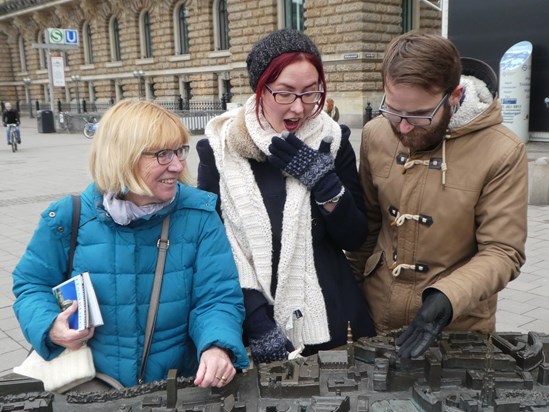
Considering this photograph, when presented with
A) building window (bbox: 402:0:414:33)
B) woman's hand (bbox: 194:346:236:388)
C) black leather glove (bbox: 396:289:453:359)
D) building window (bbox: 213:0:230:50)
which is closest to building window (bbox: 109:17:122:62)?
building window (bbox: 213:0:230:50)

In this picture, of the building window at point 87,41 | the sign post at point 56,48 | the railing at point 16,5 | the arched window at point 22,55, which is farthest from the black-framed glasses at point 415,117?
the arched window at point 22,55

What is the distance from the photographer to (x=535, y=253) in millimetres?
5848

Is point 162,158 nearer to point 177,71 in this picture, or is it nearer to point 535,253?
point 535,253

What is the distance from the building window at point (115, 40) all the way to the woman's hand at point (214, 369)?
37.0 meters

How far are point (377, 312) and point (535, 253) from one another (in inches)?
171

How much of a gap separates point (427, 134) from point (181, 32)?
31519mm

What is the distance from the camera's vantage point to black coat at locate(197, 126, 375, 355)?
80.2 inches

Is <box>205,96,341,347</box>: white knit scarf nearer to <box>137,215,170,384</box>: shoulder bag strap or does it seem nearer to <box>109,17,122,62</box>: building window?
<box>137,215,170,384</box>: shoulder bag strap

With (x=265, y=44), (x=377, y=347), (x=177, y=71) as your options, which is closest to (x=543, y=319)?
(x=377, y=347)

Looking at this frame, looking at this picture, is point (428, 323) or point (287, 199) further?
point (287, 199)

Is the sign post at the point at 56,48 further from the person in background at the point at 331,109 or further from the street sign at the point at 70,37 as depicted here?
the person in background at the point at 331,109

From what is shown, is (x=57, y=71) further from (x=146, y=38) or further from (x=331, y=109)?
(x=331, y=109)

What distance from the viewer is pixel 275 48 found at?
1932mm

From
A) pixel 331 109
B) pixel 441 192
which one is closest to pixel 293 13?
pixel 331 109
